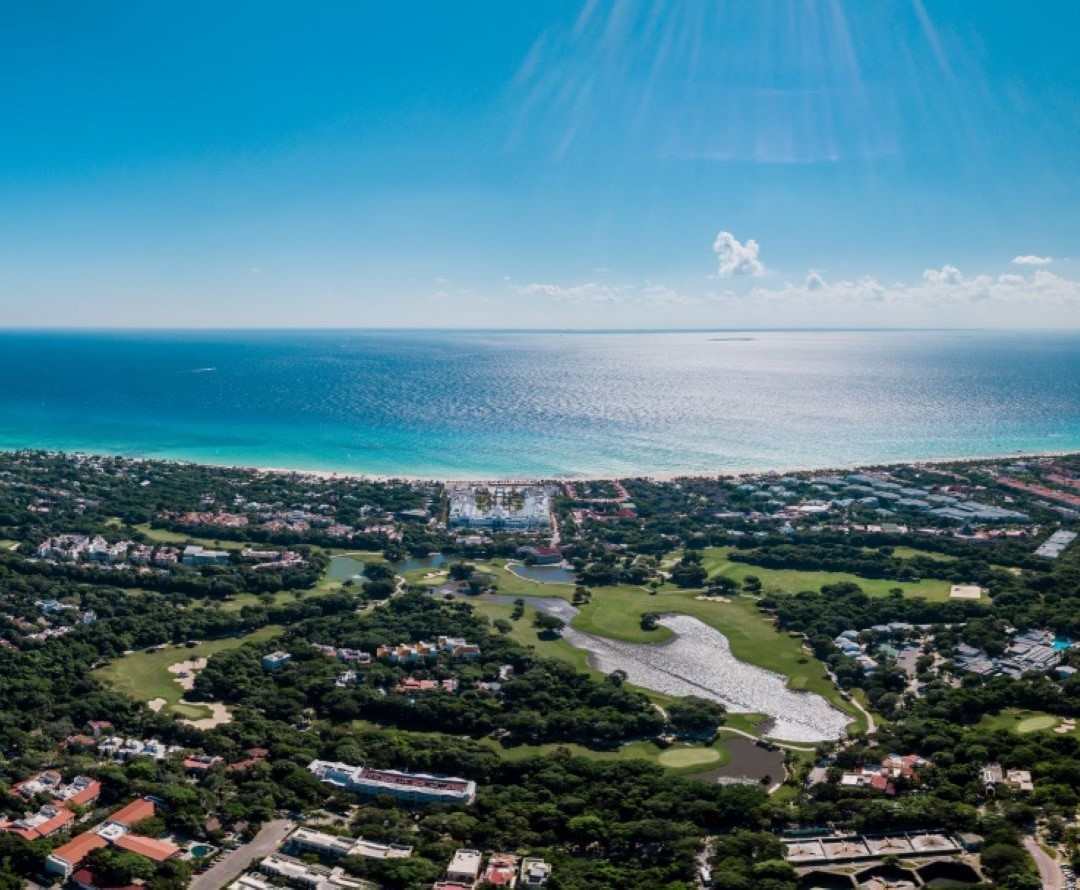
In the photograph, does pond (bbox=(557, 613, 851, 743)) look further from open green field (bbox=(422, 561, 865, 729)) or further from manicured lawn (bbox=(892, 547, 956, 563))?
manicured lawn (bbox=(892, 547, 956, 563))

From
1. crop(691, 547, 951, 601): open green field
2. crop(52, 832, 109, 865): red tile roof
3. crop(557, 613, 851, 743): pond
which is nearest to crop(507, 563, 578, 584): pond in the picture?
crop(691, 547, 951, 601): open green field

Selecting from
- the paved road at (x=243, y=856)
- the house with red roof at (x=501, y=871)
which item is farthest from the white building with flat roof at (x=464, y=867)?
the paved road at (x=243, y=856)

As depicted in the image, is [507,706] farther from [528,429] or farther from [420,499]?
[528,429]

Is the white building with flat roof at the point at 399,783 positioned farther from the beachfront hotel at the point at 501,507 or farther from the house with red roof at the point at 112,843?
the beachfront hotel at the point at 501,507

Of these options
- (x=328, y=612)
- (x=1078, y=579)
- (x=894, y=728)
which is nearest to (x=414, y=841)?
(x=894, y=728)

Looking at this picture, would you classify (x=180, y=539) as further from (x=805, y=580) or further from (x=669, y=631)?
(x=805, y=580)

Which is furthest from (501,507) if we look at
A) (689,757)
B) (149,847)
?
(149,847)
